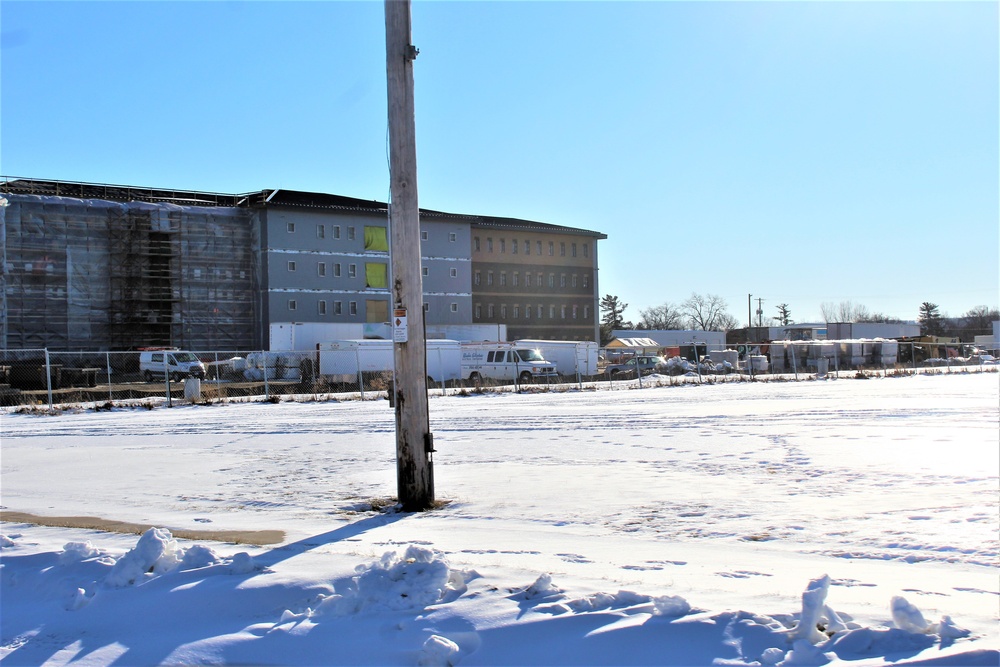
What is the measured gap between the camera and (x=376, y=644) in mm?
4348

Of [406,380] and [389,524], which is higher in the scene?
[406,380]

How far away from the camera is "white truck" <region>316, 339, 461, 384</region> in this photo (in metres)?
39.5

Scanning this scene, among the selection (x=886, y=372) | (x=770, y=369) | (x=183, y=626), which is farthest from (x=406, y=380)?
(x=770, y=369)

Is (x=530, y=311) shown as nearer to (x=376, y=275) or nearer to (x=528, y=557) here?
(x=376, y=275)

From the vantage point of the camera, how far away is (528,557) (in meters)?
6.02

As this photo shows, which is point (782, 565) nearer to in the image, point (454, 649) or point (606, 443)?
point (454, 649)

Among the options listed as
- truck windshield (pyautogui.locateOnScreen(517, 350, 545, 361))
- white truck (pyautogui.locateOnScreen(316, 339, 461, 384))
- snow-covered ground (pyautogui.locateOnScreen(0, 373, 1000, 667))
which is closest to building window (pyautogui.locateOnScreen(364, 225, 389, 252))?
white truck (pyautogui.locateOnScreen(316, 339, 461, 384))

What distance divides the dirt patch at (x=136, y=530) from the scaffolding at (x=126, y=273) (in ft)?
183

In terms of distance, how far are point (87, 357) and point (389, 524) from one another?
5556cm

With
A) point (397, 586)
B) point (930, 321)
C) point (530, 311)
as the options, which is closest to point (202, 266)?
point (530, 311)

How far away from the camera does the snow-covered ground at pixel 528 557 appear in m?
4.27

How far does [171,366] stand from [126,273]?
1989cm

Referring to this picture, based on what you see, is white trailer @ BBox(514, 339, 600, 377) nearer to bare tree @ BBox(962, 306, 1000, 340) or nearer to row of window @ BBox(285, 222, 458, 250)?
row of window @ BBox(285, 222, 458, 250)

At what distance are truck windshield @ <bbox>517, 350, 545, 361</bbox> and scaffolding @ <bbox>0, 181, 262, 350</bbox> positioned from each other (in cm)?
3113
